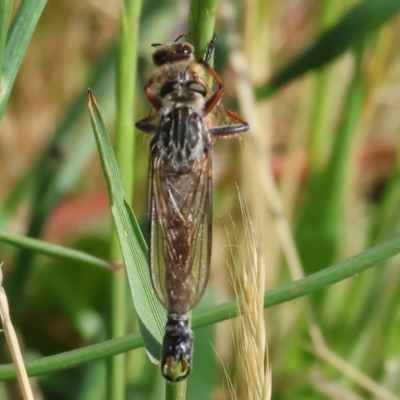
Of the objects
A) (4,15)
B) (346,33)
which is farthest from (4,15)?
(346,33)

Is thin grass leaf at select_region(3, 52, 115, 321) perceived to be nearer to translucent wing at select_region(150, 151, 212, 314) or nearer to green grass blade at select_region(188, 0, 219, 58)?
translucent wing at select_region(150, 151, 212, 314)

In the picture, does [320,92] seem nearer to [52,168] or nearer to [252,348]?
[52,168]

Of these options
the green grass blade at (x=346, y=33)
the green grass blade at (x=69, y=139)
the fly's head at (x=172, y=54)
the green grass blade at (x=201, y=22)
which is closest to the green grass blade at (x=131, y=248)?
the green grass blade at (x=201, y=22)

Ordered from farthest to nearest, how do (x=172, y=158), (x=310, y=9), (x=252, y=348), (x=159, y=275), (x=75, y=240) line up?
1. (x=310, y=9)
2. (x=75, y=240)
3. (x=172, y=158)
4. (x=159, y=275)
5. (x=252, y=348)

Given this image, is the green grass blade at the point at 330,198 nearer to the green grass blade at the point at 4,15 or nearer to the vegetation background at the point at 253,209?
the vegetation background at the point at 253,209

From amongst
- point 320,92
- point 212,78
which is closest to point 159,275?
point 212,78

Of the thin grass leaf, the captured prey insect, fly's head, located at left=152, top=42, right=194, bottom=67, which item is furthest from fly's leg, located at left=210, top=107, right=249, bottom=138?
the thin grass leaf

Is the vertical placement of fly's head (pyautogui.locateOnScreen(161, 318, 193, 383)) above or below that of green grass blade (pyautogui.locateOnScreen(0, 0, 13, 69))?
below
